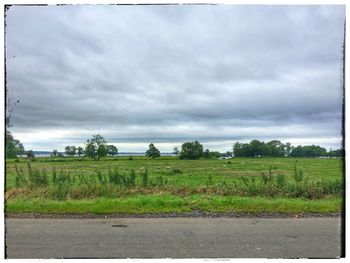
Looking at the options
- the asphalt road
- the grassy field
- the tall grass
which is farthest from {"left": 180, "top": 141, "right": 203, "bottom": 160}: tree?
the asphalt road

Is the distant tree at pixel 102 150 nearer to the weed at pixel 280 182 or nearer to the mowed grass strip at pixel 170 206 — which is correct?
the mowed grass strip at pixel 170 206

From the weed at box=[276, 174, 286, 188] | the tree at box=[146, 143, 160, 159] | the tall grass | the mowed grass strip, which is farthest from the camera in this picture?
the tree at box=[146, 143, 160, 159]

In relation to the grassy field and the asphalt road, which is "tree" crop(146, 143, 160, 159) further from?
the asphalt road

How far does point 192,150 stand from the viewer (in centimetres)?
2394

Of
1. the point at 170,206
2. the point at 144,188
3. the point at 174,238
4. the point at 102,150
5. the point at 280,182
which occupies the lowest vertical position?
the point at 174,238

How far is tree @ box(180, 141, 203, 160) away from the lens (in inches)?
Answer: 904

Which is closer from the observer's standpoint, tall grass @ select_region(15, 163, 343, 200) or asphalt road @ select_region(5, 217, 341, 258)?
asphalt road @ select_region(5, 217, 341, 258)

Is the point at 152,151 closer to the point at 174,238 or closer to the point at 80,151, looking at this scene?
the point at 80,151

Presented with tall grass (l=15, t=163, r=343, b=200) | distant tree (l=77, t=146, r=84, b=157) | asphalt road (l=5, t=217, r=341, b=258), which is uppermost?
distant tree (l=77, t=146, r=84, b=157)

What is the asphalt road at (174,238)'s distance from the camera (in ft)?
21.7

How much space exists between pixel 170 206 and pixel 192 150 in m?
13.2

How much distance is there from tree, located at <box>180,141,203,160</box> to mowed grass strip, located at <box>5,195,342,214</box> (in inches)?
444

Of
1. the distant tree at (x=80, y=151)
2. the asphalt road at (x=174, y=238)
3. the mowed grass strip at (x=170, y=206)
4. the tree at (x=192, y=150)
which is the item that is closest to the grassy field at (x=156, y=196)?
the mowed grass strip at (x=170, y=206)

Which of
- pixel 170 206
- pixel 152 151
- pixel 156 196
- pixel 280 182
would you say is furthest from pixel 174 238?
pixel 152 151
